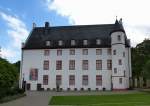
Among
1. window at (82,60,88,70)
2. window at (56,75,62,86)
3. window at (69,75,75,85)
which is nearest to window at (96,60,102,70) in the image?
window at (82,60,88,70)

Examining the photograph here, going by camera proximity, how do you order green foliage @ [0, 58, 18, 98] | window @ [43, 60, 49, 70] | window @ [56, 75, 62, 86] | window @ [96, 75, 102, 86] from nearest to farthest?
green foliage @ [0, 58, 18, 98] → window @ [96, 75, 102, 86] → window @ [56, 75, 62, 86] → window @ [43, 60, 49, 70]

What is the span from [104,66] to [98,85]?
4265mm

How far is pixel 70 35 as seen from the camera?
7050cm

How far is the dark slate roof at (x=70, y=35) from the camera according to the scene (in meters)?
67.1

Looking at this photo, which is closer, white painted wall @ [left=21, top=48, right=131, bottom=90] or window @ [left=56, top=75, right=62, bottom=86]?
white painted wall @ [left=21, top=48, right=131, bottom=90]

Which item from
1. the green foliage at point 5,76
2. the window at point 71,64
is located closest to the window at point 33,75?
the window at point 71,64

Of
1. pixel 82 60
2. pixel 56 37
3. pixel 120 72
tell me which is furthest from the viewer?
Result: pixel 56 37

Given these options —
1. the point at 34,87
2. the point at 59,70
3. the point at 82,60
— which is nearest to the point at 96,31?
the point at 82,60

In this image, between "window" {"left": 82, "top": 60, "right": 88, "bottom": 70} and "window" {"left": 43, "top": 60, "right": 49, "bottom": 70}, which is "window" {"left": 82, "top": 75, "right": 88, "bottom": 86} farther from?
"window" {"left": 43, "top": 60, "right": 49, "bottom": 70}

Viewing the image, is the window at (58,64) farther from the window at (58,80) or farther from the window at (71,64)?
the window at (71,64)

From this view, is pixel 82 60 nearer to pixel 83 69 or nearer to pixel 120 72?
pixel 83 69

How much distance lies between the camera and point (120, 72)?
202ft

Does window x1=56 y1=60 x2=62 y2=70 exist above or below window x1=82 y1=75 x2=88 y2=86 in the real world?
above

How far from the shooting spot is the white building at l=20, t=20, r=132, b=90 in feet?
207
